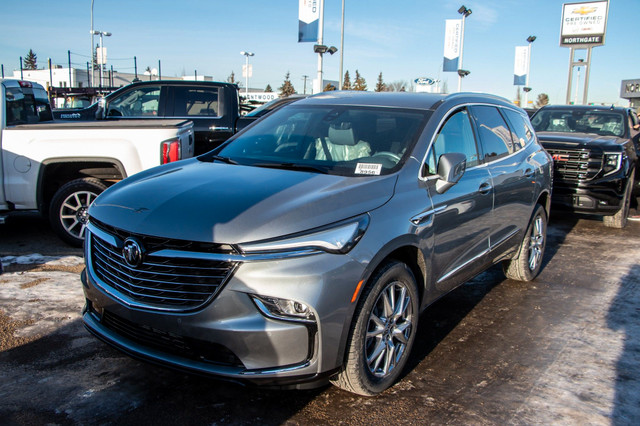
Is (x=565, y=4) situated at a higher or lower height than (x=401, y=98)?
higher

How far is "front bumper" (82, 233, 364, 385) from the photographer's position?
2641 millimetres

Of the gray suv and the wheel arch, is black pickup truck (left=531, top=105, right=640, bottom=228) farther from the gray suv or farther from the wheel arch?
the wheel arch

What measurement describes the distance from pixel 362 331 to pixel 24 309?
3007mm

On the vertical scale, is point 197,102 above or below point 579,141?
above

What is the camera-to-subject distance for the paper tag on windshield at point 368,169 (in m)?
3.54

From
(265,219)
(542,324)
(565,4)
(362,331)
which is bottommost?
(542,324)

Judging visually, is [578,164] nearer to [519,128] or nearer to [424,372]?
[519,128]

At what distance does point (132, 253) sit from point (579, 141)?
772 cm

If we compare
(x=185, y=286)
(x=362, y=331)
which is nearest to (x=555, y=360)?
(x=362, y=331)

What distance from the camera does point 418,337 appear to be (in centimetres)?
420

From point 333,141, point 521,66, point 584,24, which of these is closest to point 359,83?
point 521,66

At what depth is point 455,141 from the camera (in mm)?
4207

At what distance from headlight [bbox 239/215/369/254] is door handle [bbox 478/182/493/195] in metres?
1.67

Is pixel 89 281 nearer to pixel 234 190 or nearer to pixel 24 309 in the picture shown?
pixel 234 190
